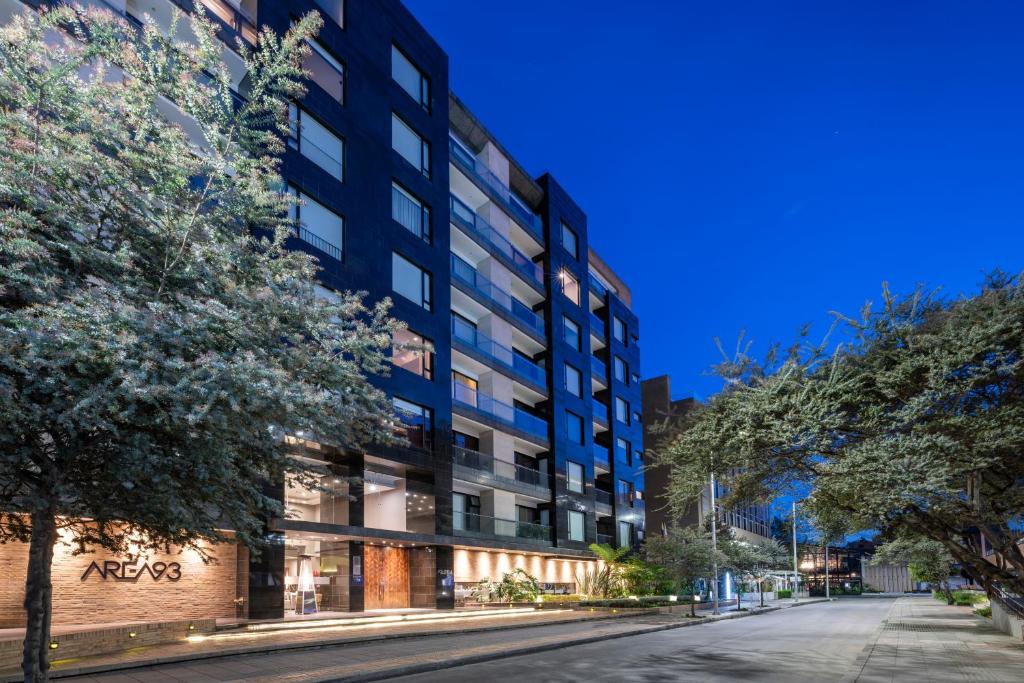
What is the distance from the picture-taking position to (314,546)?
28203 mm

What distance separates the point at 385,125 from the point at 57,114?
24797 millimetres

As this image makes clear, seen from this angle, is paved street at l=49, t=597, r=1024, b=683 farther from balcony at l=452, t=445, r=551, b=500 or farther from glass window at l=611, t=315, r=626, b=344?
glass window at l=611, t=315, r=626, b=344

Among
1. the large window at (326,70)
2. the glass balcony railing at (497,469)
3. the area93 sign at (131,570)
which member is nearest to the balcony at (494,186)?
the large window at (326,70)

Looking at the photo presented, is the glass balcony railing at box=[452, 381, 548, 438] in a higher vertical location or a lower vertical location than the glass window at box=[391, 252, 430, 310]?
lower

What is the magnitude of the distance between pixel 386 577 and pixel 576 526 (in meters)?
18.2

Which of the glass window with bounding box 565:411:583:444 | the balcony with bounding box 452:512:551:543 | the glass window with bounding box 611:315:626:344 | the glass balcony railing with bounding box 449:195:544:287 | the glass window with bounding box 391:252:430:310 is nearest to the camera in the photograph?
the glass window with bounding box 391:252:430:310

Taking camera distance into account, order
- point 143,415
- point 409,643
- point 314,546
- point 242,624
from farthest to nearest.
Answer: point 314,546 → point 242,624 → point 409,643 → point 143,415

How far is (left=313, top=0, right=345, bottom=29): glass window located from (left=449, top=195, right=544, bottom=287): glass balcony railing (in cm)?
989

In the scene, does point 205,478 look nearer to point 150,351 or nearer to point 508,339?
point 150,351

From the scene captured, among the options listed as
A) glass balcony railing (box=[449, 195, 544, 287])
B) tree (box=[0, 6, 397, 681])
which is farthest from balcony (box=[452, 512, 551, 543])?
tree (box=[0, 6, 397, 681])

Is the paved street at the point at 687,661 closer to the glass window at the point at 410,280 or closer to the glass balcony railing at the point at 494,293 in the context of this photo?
the glass window at the point at 410,280

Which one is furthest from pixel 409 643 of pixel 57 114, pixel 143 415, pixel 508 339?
pixel 508 339

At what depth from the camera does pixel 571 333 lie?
171 feet

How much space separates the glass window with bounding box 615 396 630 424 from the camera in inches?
2322
